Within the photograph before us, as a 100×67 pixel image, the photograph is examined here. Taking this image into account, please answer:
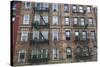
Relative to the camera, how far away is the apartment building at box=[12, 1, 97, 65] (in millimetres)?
2012

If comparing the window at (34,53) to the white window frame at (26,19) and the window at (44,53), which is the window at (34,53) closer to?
the window at (44,53)

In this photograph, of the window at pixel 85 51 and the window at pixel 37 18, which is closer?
the window at pixel 37 18

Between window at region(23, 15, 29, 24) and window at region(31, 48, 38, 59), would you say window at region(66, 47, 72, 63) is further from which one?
window at region(23, 15, 29, 24)

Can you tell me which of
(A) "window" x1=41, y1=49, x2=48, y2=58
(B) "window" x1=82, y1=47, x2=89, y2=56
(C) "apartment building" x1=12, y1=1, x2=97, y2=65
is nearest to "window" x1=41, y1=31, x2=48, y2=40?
(C) "apartment building" x1=12, y1=1, x2=97, y2=65

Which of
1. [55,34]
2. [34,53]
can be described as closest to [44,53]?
[34,53]

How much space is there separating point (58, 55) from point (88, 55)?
331mm

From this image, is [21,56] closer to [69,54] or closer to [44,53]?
[44,53]

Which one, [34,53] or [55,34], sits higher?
[55,34]

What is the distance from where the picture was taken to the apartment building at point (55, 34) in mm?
2012

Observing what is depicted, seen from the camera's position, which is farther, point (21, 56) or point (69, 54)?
point (69, 54)

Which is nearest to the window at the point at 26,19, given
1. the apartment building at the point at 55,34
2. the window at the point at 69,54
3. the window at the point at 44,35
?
the apartment building at the point at 55,34

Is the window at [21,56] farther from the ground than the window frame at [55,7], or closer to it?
closer to it

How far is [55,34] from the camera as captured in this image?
6.83ft
